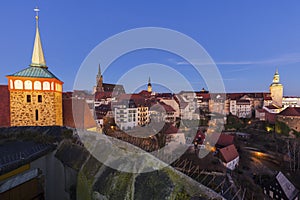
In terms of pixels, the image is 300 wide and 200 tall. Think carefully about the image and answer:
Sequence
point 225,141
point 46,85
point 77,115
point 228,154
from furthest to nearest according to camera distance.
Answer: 1. point 225,141
2. point 228,154
3. point 77,115
4. point 46,85

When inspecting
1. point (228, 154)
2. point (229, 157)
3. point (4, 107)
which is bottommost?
point (229, 157)

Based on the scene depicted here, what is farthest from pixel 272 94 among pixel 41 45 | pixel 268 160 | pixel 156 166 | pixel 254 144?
pixel 156 166

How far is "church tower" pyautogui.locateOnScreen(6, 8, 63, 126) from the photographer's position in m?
11.3

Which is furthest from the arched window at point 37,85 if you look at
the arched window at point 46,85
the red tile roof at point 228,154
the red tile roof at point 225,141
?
the red tile roof at point 225,141

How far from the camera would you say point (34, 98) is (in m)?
11.7

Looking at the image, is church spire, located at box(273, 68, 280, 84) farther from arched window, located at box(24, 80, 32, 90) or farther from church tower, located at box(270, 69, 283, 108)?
arched window, located at box(24, 80, 32, 90)

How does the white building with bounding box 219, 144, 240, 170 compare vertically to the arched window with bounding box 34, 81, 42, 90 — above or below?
below

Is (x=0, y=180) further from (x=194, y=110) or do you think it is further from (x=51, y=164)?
(x=194, y=110)

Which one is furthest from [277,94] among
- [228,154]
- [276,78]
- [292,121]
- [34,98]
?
[34,98]

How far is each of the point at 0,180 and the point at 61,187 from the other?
0.91 metres

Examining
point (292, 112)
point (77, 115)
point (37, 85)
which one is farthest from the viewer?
point (292, 112)

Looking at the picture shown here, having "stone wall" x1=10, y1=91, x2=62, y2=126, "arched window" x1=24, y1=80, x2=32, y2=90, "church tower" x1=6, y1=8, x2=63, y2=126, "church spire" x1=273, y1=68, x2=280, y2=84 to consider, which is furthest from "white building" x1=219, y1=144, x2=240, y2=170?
"church spire" x1=273, y1=68, x2=280, y2=84

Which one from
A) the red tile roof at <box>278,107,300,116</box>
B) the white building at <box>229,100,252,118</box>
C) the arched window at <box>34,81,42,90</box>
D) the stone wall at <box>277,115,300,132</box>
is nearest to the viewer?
the arched window at <box>34,81,42,90</box>

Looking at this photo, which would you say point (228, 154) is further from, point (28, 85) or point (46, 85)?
point (28, 85)
